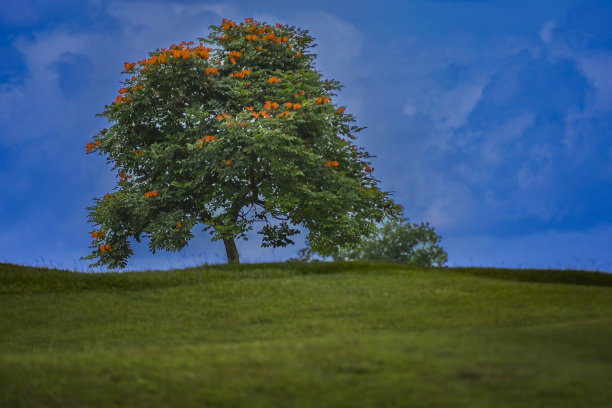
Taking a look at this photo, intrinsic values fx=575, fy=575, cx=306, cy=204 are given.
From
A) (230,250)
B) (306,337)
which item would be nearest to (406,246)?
(230,250)

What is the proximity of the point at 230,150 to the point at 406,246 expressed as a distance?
1653cm

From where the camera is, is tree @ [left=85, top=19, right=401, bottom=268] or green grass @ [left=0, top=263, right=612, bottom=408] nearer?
green grass @ [left=0, top=263, right=612, bottom=408]

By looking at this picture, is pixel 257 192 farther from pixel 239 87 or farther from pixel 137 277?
pixel 137 277

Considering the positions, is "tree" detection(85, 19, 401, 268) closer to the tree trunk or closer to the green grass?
the tree trunk

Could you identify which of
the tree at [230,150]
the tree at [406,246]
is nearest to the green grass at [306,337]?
the tree at [230,150]

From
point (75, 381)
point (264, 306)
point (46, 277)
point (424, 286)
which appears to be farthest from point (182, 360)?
point (46, 277)

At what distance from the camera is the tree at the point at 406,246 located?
30.4 meters

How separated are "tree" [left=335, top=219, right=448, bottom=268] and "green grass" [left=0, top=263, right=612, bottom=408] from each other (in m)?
15.9

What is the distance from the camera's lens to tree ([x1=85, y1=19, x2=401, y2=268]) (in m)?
17.1

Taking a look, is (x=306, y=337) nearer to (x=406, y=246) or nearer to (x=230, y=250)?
(x=230, y=250)

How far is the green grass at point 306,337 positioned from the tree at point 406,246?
52.2 ft

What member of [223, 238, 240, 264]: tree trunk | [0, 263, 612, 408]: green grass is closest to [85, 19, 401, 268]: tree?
[223, 238, 240, 264]: tree trunk

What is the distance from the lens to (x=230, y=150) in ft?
55.1

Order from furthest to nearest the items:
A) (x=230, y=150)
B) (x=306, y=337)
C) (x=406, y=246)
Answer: (x=406, y=246)
(x=230, y=150)
(x=306, y=337)
